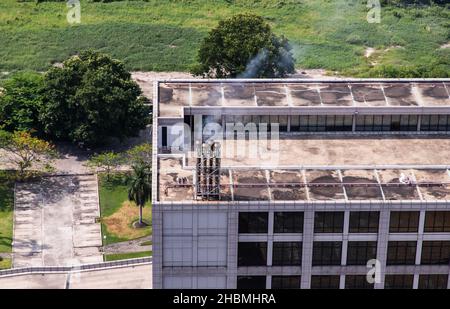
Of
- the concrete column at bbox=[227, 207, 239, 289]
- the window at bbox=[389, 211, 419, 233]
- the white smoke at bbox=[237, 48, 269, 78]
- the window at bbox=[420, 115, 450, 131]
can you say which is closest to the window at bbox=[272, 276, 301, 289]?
the concrete column at bbox=[227, 207, 239, 289]

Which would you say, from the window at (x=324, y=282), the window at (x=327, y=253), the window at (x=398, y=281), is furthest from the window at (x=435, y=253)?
the window at (x=324, y=282)

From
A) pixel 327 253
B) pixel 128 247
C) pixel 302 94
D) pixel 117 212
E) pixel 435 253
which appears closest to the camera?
pixel 327 253

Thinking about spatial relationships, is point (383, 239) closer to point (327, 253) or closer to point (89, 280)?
point (327, 253)

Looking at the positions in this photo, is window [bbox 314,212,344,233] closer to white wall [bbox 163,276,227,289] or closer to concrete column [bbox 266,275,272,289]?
concrete column [bbox 266,275,272,289]

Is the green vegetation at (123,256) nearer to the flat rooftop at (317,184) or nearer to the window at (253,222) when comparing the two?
the flat rooftop at (317,184)

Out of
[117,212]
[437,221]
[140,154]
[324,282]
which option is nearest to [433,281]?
[437,221]

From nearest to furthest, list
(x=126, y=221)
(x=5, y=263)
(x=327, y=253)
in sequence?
(x=327, y=253)
(x=5, y=263)
(x=126, y=221)
